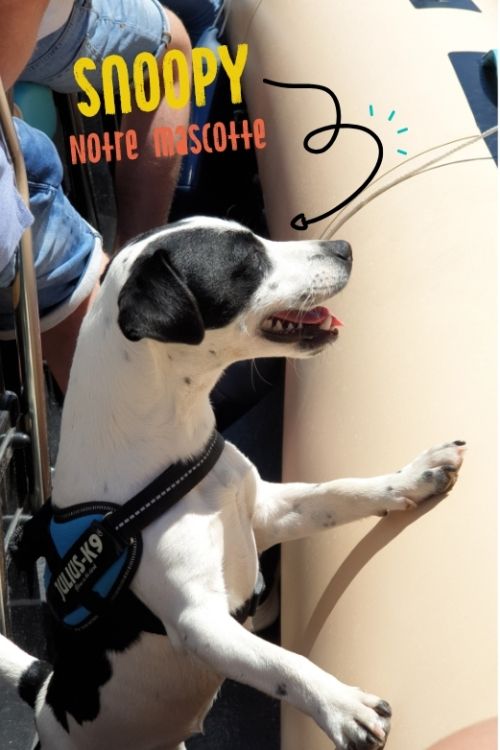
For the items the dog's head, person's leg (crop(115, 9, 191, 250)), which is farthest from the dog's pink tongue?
person's leg (crop(115, 9, 191, 250))

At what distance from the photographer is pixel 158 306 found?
1294 mm

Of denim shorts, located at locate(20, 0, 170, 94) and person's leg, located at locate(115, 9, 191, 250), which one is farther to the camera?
Answer: person's leg, located at locate(115, 9, 191, 250)

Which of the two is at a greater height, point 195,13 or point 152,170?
point 195,13

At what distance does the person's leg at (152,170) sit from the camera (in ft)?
8.46

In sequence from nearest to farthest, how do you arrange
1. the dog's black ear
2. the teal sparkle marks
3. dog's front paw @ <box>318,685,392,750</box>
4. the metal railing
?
dog's front paw @ <box>318,685,392,750</box>, the dog's black ear, the metal railing, the teal sparkle marks

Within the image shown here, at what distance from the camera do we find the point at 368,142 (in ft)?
6.35

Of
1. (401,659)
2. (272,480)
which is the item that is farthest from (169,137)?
(401,659)

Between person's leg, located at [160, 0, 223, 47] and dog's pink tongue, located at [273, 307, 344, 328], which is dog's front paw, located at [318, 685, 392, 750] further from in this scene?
person's leg, located at [160, 0, 223, 47]

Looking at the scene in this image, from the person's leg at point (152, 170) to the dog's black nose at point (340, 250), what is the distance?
1146 millimetres

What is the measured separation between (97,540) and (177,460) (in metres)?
0.15

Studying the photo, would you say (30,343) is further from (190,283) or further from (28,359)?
(190,283)

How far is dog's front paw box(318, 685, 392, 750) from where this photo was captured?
1130mm

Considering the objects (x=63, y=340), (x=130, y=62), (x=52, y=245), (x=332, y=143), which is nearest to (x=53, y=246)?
(x=52, y=245)

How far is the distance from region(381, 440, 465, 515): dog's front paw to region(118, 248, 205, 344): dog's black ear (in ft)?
1.06
